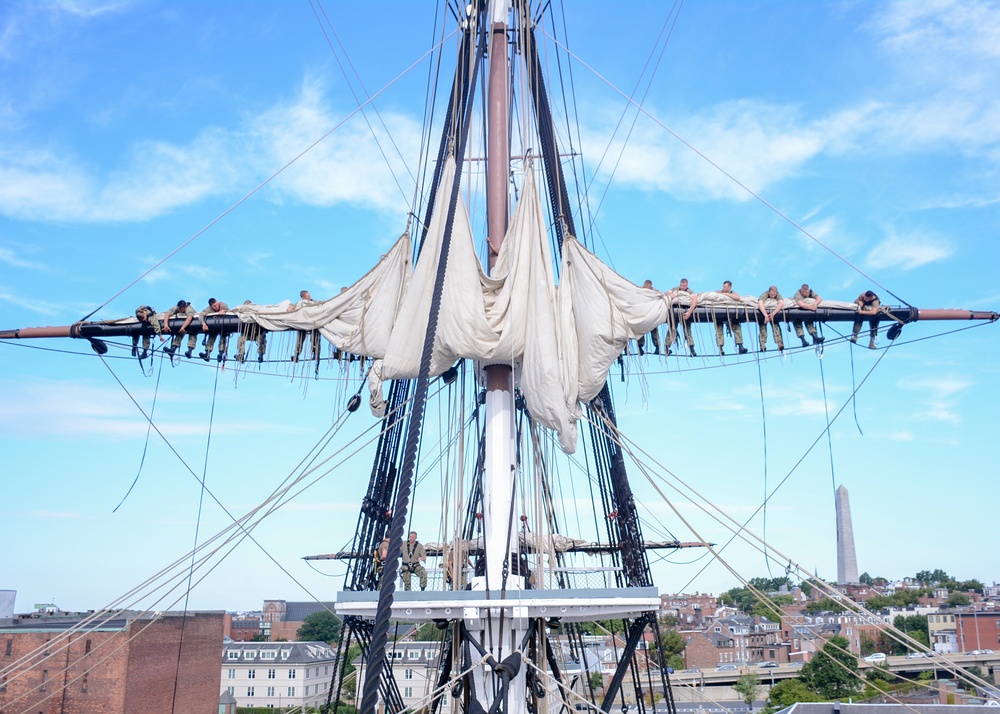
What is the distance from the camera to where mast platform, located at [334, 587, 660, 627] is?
712cm

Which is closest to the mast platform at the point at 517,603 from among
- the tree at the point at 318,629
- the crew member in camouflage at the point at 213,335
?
the crew member in camouflage at the point at 213,335

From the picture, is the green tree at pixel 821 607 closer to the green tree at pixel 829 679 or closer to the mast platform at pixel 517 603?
the green tree at pixel 829 679

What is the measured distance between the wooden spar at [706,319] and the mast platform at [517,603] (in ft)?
9.01

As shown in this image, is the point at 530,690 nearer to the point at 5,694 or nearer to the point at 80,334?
the point at 80,334

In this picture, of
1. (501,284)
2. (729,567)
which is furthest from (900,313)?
(501,284)

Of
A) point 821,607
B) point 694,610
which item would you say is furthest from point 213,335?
point 821,607

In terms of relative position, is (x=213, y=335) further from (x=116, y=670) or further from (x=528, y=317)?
(x=116, y=670)

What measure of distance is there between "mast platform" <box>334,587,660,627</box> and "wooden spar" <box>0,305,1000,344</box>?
108 inches

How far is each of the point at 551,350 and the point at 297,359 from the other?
3.60 meters

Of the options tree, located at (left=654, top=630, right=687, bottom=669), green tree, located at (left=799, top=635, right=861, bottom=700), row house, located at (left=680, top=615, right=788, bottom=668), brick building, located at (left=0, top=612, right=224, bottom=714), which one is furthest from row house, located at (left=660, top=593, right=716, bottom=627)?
brick building, located at (left=0, top=612, right=224, bottom=714)

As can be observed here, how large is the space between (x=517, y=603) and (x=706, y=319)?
4.48 meters

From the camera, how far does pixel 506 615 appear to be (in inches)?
285

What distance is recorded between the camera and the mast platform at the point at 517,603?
23.4 ft

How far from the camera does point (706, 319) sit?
9.98 m
